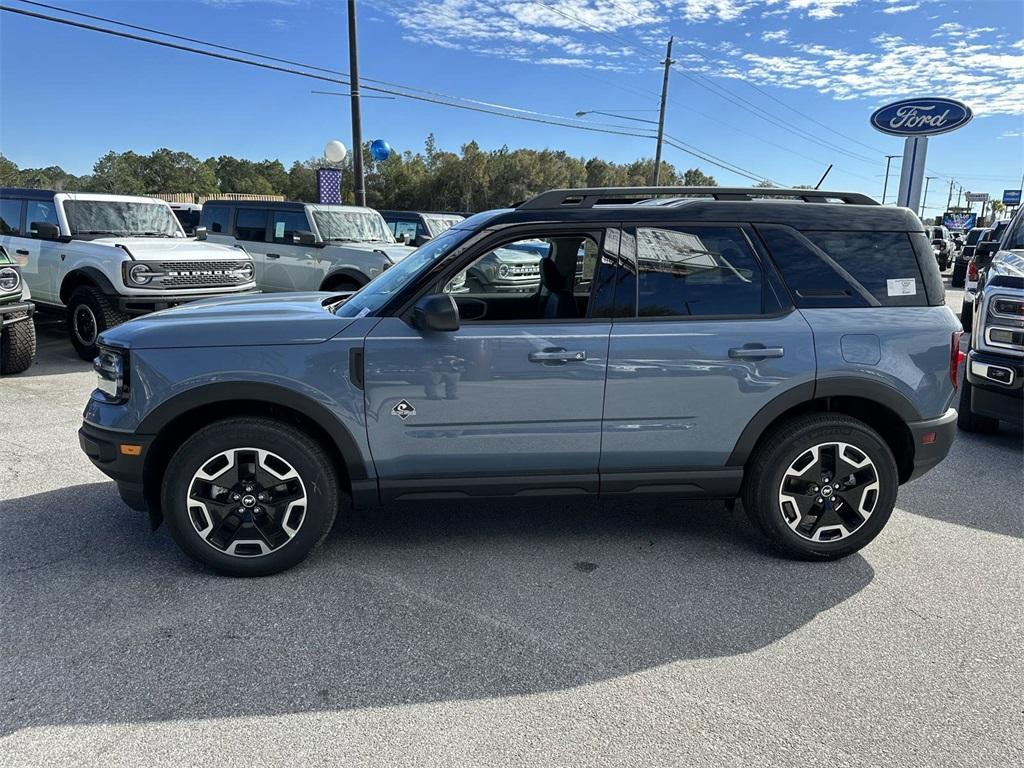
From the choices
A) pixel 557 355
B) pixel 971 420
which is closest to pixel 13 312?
pixel 557 355

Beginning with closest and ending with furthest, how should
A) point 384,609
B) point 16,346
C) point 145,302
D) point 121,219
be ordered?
point 384,609 < point 16,346 < point 145,302 < point 121,219

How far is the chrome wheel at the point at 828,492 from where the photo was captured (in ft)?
12.5

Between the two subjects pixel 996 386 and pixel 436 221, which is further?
pixel 436 221

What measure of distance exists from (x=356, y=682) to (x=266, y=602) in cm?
80

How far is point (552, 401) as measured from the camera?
359cm

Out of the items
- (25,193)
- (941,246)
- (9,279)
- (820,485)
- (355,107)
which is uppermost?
(355,107)

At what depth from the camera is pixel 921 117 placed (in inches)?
896

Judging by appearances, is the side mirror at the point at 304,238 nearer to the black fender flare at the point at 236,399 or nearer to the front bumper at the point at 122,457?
the front bumper at the point at 122,457

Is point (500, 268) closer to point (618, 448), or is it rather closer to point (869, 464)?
point (618, 448)

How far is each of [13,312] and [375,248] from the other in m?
4.51

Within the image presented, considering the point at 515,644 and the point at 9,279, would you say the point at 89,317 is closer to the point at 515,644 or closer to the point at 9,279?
the point at 9,279

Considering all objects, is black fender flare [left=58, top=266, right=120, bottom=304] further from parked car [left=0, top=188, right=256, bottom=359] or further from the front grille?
the front grille

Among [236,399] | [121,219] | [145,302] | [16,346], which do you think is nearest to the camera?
[236,399]

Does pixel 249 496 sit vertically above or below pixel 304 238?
below
